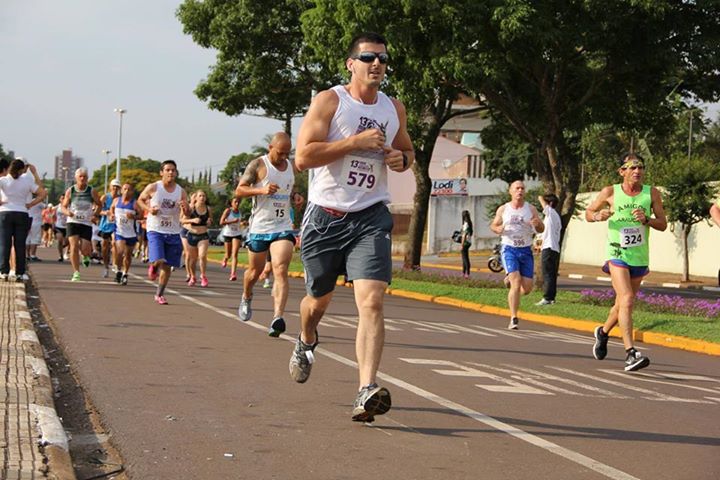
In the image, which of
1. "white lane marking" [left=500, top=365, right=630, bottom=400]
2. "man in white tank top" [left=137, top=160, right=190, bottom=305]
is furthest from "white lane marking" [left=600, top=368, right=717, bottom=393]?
"man in white tank top" [left=137, top=160, right=190, bottom=305]

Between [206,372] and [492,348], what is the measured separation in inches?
158

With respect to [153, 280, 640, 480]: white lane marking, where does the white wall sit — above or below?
above

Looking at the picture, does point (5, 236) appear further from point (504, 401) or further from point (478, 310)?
point (504, 401)

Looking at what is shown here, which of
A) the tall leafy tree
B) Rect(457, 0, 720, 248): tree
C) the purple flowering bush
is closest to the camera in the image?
the purple flowering bush

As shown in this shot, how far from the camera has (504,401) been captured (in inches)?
303

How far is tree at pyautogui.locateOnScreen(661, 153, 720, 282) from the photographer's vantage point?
34.5m

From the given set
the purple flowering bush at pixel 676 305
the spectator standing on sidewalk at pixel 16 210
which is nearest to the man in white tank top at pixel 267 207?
the spectator standing on sidewalk at pixel 16 210

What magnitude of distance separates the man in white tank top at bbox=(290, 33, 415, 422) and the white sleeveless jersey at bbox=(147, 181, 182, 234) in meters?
8.92

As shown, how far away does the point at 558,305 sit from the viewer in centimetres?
1830

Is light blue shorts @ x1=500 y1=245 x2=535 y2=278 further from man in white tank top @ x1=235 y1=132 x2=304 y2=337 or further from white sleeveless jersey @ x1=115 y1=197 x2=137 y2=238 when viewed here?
white sleeveless jersey @ x1=115 y1=197 x2=137 y2=238

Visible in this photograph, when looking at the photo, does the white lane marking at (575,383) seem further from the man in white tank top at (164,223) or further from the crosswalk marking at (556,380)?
the man in white tank top at (164,223)

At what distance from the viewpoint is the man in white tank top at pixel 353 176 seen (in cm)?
658

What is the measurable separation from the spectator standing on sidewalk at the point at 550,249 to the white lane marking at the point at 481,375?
9049 millimetres

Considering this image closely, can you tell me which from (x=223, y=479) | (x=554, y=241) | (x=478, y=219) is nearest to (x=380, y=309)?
(x=223, y=479)
